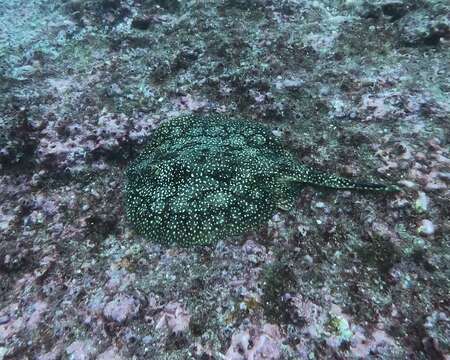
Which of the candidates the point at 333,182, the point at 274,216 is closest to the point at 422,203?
the point at 333,182

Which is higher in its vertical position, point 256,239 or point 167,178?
point 167,178

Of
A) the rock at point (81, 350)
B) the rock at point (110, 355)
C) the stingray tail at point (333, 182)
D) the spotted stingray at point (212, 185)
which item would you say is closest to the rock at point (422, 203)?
the stingray tail at point (333, 182)

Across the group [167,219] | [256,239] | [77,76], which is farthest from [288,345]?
[77,76]

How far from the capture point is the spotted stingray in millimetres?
4645

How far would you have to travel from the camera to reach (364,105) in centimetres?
625

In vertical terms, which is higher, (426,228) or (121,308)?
(426,228)

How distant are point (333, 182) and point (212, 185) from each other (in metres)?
1.73

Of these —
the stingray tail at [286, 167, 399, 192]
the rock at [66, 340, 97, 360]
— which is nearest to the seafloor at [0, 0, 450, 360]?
the rock at [66, 340, 97, 360]

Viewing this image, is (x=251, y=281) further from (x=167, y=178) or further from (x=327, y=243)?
(x=167, y=178)

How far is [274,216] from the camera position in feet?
16.1

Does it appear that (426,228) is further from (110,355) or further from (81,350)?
(81,350)

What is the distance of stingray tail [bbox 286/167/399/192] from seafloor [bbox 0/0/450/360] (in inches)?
6.8

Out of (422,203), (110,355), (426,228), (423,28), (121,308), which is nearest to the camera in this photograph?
(110,355)

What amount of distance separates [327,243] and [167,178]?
240 cm
